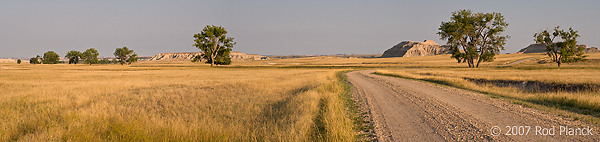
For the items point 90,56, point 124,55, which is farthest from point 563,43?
point 90,56

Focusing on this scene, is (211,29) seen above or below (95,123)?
above

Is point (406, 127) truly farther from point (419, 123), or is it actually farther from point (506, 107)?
point (506, 107)

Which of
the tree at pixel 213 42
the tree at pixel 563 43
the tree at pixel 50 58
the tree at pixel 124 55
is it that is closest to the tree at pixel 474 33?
the tree at pixel 563 43

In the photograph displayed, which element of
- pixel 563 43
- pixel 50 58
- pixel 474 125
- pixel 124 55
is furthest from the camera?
pixel 50 58

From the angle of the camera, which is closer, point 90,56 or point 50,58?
point 90,56

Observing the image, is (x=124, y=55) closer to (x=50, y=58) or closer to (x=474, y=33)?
(x=50, y=58)

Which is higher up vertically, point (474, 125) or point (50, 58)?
point (50, 58)

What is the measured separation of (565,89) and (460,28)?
40503 millimetres

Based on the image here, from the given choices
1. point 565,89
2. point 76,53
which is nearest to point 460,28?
point 565,89

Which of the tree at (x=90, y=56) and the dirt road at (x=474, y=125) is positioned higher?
the tree at (x=90, y=56)

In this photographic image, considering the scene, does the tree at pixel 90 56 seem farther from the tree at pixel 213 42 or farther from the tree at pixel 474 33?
the tree at pixel 474 33

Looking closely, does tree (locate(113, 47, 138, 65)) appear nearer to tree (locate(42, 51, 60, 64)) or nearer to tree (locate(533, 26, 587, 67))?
tree (locate(42, 51, 60, 64))

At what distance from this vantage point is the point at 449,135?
638 cm

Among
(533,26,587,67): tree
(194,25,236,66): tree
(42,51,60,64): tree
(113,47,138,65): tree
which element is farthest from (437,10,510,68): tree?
(42,51,60,64): tree
